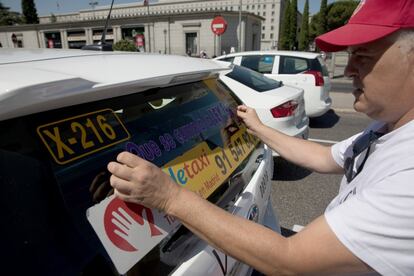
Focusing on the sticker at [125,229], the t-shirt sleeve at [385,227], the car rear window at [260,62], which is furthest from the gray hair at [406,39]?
the car rear window at [260,62]

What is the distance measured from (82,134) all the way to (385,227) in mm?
950

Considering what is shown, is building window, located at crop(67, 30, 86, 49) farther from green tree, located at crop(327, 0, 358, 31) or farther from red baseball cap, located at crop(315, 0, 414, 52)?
red baseball cap, located at crop(315, 0, 414, 52)

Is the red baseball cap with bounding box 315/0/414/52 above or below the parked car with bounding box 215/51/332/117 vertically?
above

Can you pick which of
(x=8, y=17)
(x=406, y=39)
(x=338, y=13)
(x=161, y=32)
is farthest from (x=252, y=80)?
(x=8, y=17)

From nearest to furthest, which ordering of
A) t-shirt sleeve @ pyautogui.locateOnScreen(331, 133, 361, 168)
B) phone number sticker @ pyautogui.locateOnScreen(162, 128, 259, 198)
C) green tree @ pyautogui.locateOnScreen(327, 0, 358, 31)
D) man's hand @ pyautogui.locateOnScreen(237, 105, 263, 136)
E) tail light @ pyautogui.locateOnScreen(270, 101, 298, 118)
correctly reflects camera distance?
phone number sticker @ pyautogui.locateOnScreen(162, 128, 259, 198) < t-shirt sleeve @ pyautogui.locateOnScreen(331, 133, 361, 168) < man's hand @ pyautogui.locateOnScreen(237, 105, 263, 136) < tail light @ pyautogui.locateOnScreen(270, 101, 298, 118) < green tree @ pyautogui.locateOnScreen(327, 0, 358, 31)

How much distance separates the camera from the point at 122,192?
99 centimetres

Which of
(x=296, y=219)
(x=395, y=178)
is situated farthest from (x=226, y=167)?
(x=296, y=219)

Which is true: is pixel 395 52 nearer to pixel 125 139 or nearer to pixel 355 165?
pixel 355 165

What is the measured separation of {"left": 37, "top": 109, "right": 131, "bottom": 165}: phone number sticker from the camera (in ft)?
3.15

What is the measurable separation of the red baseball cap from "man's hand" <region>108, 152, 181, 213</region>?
0.79 metres

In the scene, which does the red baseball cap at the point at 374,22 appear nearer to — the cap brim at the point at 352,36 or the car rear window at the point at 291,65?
the cap brim at the point at 352,36

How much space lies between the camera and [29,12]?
190 ft

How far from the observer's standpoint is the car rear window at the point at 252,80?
4.47 metres

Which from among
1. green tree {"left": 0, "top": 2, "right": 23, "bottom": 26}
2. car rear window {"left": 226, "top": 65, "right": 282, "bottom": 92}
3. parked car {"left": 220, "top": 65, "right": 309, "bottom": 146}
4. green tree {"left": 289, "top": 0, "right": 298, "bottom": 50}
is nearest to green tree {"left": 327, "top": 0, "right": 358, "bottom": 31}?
green tree {"left": 289, "top": 0, "right": 298, "bottom": 50}
